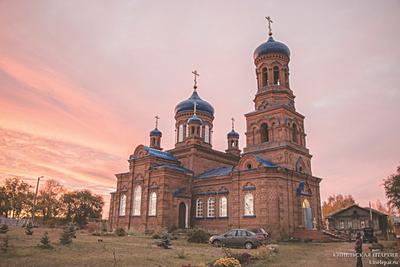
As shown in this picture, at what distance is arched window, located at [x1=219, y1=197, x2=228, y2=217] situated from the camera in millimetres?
29953

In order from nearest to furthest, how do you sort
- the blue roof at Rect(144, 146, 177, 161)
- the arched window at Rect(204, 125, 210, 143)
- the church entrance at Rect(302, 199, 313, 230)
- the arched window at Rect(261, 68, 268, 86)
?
the church entrance at Rect(302, 199, 313, 230)
the arched window at Rect(261, 68, 268, 86)
the blue roof at Rect(144, 146, 177, 161)
the arched window at Rect(204, 125, 210, 143)

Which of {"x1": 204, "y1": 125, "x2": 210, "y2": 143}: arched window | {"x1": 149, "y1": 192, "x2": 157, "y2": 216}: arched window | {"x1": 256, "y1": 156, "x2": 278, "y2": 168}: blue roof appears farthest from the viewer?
{"x1": 204, "y1": 125, "x2": 210, "y2": 143}: arched window

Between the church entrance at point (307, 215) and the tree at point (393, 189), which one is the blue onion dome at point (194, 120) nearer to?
the church entrance at point (307, 215)

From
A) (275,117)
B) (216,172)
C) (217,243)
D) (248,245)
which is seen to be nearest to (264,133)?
(275,117)

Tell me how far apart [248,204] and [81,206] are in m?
39.9

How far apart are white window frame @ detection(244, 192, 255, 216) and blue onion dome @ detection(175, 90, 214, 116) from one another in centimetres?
1567

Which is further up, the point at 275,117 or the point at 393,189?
the point at 275,117

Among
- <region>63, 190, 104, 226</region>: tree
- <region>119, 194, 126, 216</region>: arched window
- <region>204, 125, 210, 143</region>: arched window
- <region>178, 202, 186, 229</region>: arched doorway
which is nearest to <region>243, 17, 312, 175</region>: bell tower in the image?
<region>178, 202, 186, 229</region>: arched doorway

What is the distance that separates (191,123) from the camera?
3678cm

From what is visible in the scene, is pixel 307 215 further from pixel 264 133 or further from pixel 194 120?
pixel 194 120

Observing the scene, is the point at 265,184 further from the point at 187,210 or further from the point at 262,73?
the point at 262,73

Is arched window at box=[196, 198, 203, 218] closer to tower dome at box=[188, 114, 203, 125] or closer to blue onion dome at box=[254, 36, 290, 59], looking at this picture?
tower dome at box=[188, 114, 203, 125]

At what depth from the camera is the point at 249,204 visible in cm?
2758

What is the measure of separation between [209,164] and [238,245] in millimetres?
17527
